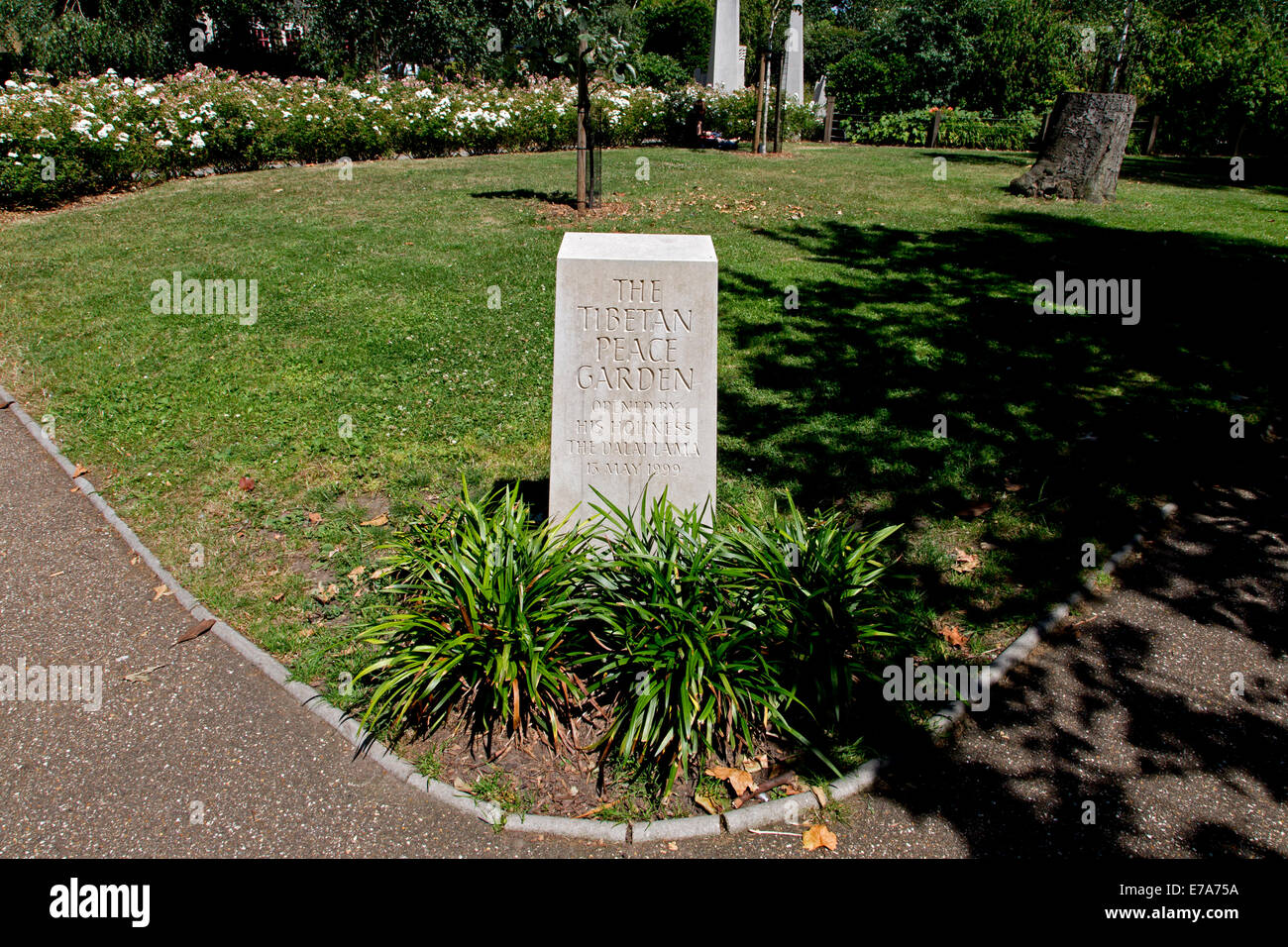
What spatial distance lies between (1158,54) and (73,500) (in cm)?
2643

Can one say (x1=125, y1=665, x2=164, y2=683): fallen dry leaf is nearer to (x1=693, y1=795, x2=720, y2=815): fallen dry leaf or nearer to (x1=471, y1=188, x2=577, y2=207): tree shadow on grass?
(x1=693, y1=795, x2=720, y2=815): fallen dry leaf

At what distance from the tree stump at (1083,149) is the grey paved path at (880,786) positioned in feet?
35.6

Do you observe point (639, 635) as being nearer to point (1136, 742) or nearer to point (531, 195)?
point (1136, 742)

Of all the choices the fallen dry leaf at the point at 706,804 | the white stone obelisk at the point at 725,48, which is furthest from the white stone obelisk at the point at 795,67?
the fallen dry leaf at the point at 706,804

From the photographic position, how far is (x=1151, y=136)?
71.4 feet

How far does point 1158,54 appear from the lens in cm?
2189

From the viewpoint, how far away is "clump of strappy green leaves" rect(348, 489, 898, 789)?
3562mm

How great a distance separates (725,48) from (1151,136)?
474 inches

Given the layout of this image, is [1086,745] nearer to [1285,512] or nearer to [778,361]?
[1285,512]

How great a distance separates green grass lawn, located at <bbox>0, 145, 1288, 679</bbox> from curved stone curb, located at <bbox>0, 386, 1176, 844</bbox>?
0.12 meters

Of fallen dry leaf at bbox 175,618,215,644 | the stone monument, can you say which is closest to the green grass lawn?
fallen dry leaf at bbox 175,618,215,644

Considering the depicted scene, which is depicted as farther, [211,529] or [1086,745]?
[211,529]

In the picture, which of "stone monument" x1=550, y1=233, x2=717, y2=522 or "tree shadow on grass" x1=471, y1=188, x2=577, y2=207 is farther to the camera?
"tree shadow on grass" x1=471, y1=188, x2=577, y2=207

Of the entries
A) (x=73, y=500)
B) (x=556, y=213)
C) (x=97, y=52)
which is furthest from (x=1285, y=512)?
(x=97, y=52)
